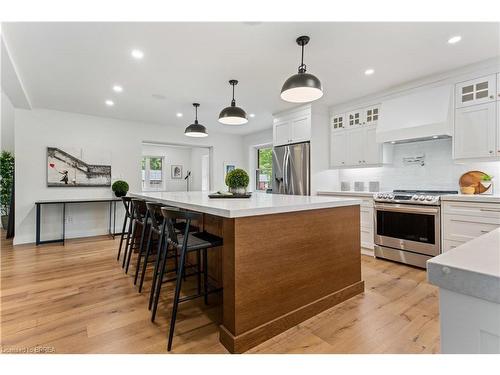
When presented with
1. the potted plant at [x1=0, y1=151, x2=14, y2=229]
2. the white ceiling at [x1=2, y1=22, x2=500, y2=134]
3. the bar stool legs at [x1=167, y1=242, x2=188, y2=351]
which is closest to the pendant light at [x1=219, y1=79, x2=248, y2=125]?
the white ceiling at [x1=2, y1=22, x2=500, y2=134]

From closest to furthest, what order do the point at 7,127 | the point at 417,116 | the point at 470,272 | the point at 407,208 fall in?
1. the point at 470,272
2. the point at 407,208
3. the point at 417,116
4. the point at 7,127

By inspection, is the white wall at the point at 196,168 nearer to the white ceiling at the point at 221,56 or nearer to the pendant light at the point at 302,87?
the white ceiling at the point at 221,56

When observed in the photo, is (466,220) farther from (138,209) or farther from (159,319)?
(138,209)

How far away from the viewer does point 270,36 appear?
243 cm

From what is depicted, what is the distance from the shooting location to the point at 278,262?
72.6 inches

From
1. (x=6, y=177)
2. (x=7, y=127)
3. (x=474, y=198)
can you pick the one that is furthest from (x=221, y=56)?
(x=7, y=127)

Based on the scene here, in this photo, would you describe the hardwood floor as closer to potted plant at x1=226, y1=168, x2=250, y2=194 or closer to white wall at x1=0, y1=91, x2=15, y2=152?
potted plant at x1=226, y1=168, x2=250, y2=194

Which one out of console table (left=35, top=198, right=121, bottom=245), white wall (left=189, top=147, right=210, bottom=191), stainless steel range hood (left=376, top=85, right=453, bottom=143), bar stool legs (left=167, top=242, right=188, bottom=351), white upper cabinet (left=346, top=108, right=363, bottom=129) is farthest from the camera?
white wall (left=189, top=147, right=210, bottom=191)

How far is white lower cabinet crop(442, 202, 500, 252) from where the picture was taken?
2764 mm

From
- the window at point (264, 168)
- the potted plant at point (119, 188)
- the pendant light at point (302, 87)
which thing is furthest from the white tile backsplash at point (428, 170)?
the potted plant at point (119, 188)

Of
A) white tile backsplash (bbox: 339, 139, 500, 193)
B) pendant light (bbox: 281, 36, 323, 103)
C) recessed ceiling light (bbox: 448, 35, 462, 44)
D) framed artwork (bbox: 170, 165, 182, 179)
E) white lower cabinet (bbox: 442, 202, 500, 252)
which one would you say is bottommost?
white lower cabinet (bbox: 442, 202, 500, 252)

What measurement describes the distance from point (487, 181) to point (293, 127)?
2.95 metres

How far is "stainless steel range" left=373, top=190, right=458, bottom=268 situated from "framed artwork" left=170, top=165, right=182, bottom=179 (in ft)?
27.0
